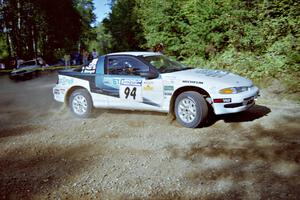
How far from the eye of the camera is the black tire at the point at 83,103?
7496mm

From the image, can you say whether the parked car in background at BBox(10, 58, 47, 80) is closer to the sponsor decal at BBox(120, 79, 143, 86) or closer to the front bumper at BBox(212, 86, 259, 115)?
the sponsor decal at BBox(120, 79, 143, 86)

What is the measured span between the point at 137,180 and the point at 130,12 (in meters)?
28.1

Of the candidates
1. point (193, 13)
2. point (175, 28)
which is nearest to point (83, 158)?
point (193, 13)

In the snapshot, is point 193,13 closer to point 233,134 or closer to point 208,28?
point 208,28

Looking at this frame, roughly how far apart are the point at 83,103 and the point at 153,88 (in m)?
2.09

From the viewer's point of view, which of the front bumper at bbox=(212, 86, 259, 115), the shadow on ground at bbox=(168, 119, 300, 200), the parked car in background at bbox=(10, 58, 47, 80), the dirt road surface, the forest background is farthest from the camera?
the parked car in background at bbox=(10, 58, 47, 80)

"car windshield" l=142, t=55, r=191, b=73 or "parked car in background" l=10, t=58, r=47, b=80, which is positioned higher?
"car windshield" l=142, t=55, r=191, b=73

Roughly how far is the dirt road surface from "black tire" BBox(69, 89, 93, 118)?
0.20 meters

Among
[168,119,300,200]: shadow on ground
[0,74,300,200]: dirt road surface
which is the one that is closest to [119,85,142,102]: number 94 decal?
[0,74,300,200]: dirt road surface

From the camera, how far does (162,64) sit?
23.0 feet

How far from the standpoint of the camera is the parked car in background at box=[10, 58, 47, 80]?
1708 cm

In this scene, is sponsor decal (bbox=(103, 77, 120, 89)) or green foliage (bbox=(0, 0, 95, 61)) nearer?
sponsor decal (bbox=(103, 77, 120, 89))

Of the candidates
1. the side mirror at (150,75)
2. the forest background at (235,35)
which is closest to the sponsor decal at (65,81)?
the side mirror at (150,75)

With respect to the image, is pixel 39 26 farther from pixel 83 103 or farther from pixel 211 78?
pixel 211 78
